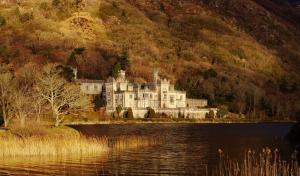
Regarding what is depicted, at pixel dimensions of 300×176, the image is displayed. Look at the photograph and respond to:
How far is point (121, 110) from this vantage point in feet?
473

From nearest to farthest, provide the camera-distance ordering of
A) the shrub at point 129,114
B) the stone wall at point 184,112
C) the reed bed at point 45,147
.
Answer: the reed bed at point 45,147
the shrub at point 129,114
the stone wall at point 184,112

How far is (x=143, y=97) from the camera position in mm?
150500

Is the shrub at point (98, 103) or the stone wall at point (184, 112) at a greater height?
the shrub at point (98, 103)

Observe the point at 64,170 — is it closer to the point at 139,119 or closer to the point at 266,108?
the point at 139,119

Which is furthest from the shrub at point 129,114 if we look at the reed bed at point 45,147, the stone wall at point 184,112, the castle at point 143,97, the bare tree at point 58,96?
the reed bed at point 45,147

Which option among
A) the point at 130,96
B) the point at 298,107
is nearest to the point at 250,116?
the point at 298,107

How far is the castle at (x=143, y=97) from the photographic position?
147500mm

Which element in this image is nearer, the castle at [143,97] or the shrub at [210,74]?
the castle at [143,97]

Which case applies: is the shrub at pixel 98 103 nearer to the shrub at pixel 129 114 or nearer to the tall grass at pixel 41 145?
the shrub at pixel 129 114

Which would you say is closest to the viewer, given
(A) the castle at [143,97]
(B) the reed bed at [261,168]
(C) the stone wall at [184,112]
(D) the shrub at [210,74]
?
(B) the reed bed at [261,168]

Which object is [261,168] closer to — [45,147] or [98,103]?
[45,147]

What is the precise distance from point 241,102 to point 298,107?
2095cm

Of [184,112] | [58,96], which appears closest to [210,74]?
[184,112]

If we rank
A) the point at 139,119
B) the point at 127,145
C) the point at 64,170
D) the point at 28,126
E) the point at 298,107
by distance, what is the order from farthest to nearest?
the point at 298,107 → the point at 139,119 → the point at 127,145 → the point at 28,126 → the point at 64,170
